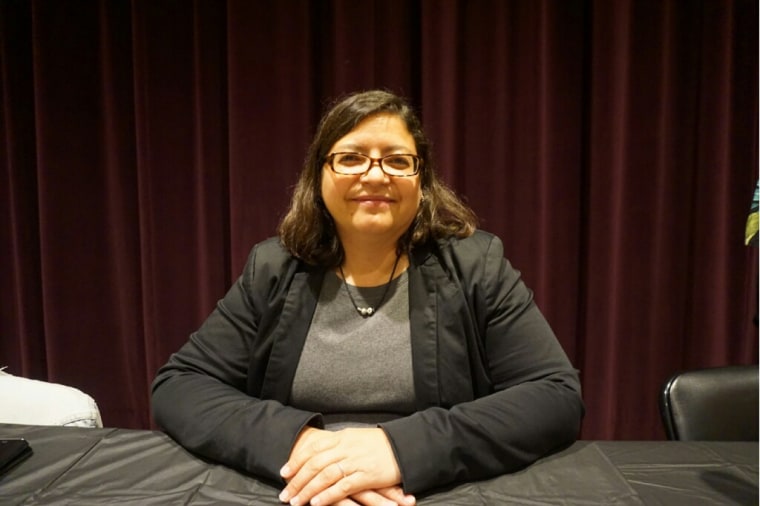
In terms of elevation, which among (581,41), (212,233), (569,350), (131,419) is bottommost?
(131,419)

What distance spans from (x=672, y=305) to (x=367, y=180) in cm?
143

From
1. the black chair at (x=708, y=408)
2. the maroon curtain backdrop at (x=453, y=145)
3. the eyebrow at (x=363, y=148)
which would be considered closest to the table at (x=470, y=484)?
the black chair at (x=708, y=408)

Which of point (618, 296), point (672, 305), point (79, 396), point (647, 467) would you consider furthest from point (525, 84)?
point (79, 396)

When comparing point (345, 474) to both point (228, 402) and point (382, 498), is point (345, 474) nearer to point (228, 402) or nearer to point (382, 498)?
point (382, 498)

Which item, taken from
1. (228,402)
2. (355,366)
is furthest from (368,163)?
(228,402)

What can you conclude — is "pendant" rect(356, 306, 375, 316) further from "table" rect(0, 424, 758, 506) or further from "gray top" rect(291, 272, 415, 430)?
"table" rect(0, 424, 758, 506)

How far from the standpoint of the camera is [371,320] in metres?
1.24

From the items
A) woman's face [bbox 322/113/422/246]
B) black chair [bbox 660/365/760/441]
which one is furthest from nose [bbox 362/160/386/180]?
black chair [bbox 660/365/760/441]

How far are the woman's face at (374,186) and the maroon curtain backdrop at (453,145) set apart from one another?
0.83m

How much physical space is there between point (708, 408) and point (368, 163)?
860mm

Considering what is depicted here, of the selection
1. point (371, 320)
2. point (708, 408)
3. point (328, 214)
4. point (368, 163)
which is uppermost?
point (368, 163)

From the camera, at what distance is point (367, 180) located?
120 centimetres

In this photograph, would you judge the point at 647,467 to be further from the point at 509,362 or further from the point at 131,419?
the point at 131,419

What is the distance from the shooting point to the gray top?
117 cm
